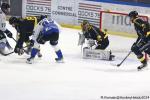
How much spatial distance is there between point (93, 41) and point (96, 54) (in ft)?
1.11

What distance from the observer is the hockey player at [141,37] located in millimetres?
7898

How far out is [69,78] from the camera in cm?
747

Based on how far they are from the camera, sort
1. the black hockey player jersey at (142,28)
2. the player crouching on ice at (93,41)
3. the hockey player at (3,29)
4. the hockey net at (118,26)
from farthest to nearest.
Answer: the hockey net at (118,26) < the player crouching on ice at (93,41) < the hockey player at (3,29) < the black hockey player jersey at (142,28)

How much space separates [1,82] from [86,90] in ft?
4.19

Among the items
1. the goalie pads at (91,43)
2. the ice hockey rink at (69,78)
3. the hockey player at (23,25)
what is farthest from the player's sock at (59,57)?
the goalie pads at (91,43)

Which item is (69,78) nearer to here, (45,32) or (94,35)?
(45,32)

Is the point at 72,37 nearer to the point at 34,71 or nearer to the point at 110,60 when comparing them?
the point at 110,60

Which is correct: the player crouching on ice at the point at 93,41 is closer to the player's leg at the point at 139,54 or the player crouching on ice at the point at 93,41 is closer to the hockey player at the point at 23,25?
the player's leg at the point at 139,54

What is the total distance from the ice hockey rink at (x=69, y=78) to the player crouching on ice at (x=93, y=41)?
176 millimetres

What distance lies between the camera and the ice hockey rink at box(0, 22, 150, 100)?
21.3 ft

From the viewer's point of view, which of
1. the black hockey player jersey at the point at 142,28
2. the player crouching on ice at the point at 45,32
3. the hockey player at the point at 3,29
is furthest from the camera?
the hockey player at the point at 3,29

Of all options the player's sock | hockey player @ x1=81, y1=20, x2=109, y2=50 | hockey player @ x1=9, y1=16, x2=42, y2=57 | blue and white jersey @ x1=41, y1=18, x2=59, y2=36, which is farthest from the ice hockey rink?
blue and white jersey @ x1=41, y1=18, x2=59, y2=36

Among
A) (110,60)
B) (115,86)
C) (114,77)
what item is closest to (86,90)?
(115,86)

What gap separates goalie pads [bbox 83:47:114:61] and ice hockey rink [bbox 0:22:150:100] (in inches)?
5.0
